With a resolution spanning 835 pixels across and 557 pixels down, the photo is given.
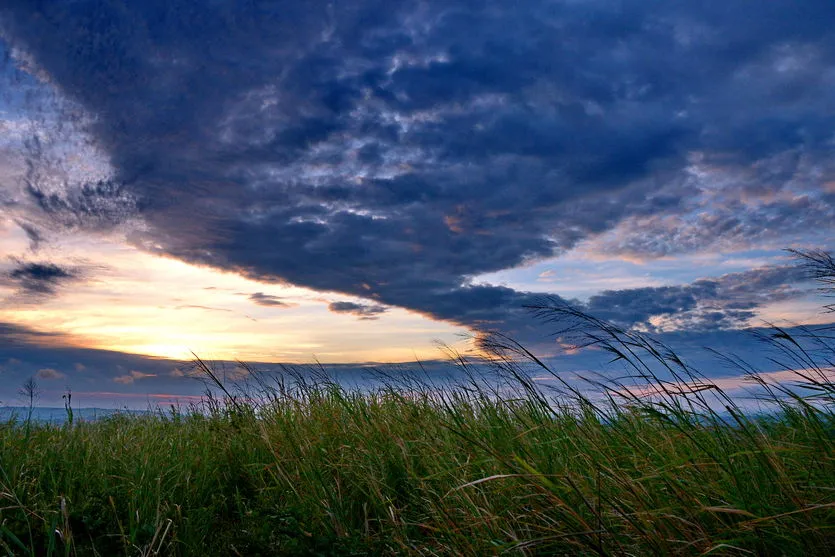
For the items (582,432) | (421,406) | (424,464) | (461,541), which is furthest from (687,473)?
(421,406)

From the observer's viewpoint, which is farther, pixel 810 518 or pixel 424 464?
pixel 424 464

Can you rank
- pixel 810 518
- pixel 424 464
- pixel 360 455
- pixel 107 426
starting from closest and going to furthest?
pixel 810 518
pixel 424 464
pixel 360 455
pixel 107 426

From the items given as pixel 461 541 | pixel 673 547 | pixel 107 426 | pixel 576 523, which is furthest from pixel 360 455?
pixel 107 426

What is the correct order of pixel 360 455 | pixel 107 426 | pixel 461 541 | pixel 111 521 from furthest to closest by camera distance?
pixel 107 426, pixel 360 455, pixel 111 521, pixel 461 541

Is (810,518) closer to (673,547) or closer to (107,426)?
(673,547)

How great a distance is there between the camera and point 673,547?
8.99ft

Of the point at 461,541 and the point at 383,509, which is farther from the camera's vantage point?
the point at 383,509

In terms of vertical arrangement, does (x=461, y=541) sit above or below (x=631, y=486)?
below

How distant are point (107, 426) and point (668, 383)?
27.2 feet

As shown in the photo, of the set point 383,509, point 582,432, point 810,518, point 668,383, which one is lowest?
point 383,509

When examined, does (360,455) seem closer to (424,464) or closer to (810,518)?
(424,464)

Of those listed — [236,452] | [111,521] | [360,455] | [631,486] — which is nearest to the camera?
[631,486]

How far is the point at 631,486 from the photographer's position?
291 cm

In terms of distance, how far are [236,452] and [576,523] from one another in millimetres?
4305
